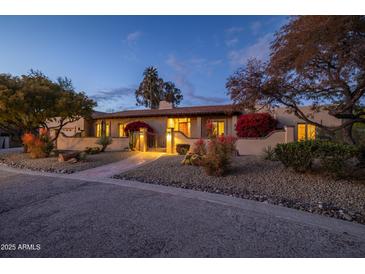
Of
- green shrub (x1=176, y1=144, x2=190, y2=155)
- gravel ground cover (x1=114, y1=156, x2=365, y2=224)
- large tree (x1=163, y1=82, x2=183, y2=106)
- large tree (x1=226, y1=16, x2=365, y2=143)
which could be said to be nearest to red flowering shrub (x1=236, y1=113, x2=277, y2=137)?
green shrub (x1=176, y1=144, x2=190, y2=155)

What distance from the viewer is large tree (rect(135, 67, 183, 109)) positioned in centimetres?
3584

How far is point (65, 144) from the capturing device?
57.9 feet

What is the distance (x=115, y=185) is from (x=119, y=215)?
2.72m

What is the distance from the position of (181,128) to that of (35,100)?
11.4 m

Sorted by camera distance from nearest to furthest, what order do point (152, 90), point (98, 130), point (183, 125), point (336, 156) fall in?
point (336, 156) → point (183, 125) → point (98, 130) → point (152, 90)

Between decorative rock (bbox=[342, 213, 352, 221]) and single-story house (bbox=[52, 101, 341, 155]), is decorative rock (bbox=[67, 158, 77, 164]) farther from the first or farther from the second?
decorative rock (bbox=[342, 213, 352, 221])

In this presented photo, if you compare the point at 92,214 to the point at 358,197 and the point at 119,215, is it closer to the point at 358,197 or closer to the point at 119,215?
the point at 119,215

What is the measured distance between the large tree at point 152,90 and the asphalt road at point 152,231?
106ft

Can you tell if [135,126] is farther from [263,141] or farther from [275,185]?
[275,185]

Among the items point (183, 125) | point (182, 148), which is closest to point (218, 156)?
point (182, 148)

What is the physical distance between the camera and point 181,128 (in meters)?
18.8

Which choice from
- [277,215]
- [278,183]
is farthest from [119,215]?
[278,183]

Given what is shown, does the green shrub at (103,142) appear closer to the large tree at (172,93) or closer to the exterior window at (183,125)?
the exterior window at (183,125)
